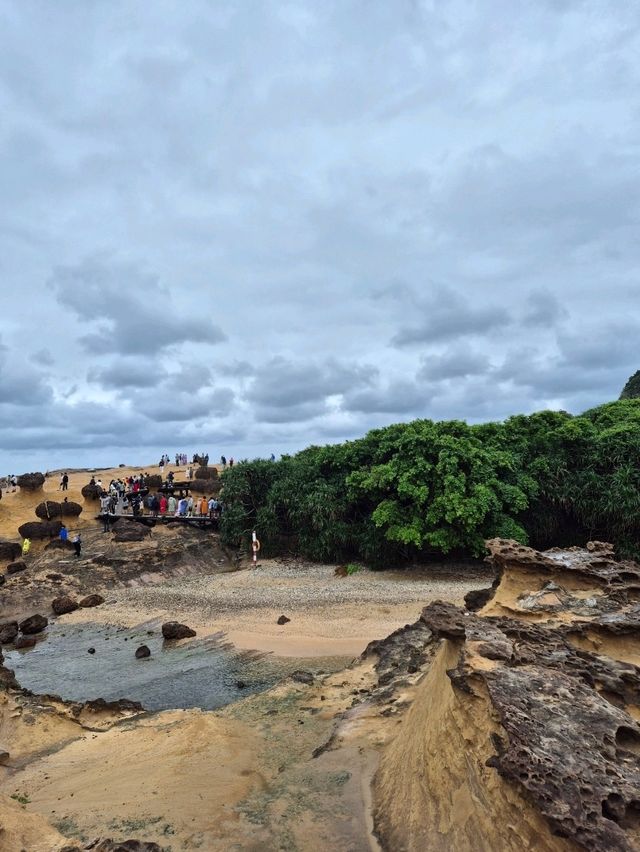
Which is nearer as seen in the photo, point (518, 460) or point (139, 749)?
point (139, 749)

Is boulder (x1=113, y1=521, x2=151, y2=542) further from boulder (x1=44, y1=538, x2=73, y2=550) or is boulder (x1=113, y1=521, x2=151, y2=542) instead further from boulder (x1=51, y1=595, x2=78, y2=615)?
boulder (x1=51, y1=595, x2=78, y2=615)

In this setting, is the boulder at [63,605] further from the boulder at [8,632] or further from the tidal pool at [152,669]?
the tidal pool at [152,669]

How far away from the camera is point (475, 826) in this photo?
547 centimetres

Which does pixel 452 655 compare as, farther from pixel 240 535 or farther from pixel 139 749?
pixel 240 535

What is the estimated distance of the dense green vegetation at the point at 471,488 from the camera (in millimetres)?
22109

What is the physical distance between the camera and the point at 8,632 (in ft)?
67.6

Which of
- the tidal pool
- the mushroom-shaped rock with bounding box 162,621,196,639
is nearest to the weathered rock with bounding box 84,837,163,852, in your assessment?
the tidal pool

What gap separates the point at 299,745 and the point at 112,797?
313 cm

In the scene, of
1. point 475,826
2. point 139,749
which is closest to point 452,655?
point 475,826

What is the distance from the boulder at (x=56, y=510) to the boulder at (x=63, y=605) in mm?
12544

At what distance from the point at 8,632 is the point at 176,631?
7193 mm

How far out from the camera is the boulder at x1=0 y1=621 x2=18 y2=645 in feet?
66.6

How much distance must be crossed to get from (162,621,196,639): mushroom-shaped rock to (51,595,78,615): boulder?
7472 millimetres

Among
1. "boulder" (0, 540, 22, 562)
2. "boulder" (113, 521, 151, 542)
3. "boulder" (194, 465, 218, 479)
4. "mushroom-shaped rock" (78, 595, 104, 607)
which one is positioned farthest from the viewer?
"boulder" (194, 465, 218, 479)
